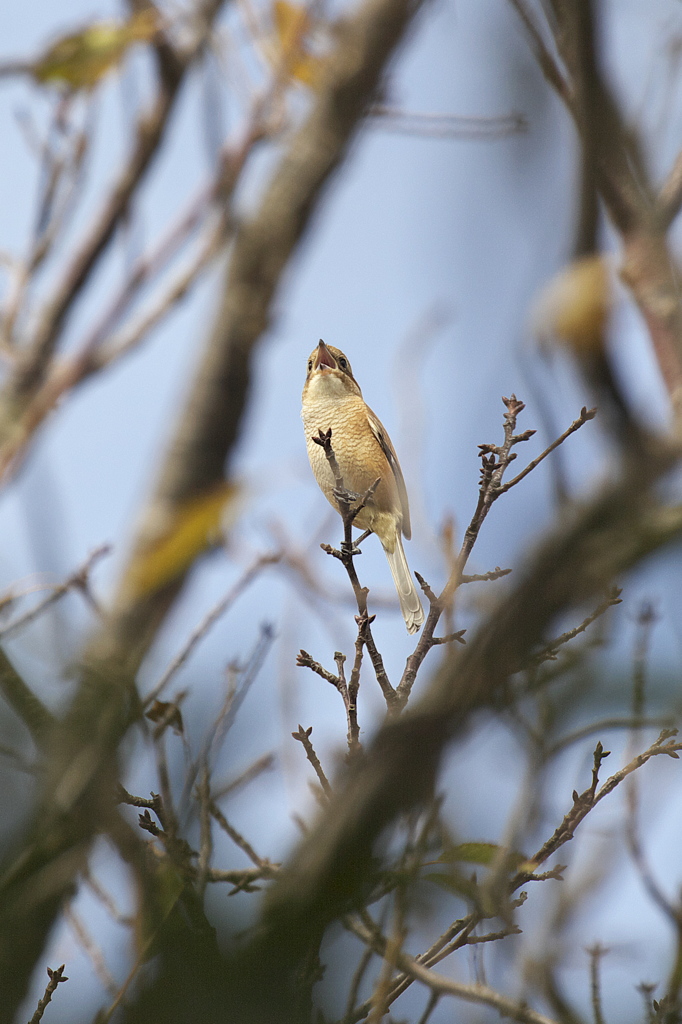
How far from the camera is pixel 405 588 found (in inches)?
156

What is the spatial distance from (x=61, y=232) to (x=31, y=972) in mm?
2555

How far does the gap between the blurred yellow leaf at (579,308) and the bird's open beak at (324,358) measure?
3.98 m

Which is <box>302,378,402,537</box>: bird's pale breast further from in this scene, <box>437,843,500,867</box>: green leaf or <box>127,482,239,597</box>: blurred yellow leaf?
<box>437,843,500,867</box>: green leaf

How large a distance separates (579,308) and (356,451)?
3.81m

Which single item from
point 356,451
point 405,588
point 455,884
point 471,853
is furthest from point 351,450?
point 455,884

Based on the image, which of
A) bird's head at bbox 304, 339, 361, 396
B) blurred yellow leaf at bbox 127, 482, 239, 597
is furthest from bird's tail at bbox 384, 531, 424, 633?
blurred yellow leaf at bbox 127, 482, 239, 597

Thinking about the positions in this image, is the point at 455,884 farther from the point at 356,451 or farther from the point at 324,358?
the point at 324,358

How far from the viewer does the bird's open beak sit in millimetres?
4618

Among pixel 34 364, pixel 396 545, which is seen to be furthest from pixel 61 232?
pixel 396 545

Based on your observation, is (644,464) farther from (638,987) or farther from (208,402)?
(208,402)

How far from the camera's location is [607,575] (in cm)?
47

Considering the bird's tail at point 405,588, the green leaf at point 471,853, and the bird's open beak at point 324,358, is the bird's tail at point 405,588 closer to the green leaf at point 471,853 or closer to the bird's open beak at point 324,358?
the bird's open beak at point 324,358

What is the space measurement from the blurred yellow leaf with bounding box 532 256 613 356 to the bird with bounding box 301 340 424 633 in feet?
A: 10.7

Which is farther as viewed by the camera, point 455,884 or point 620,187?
point 455,884
